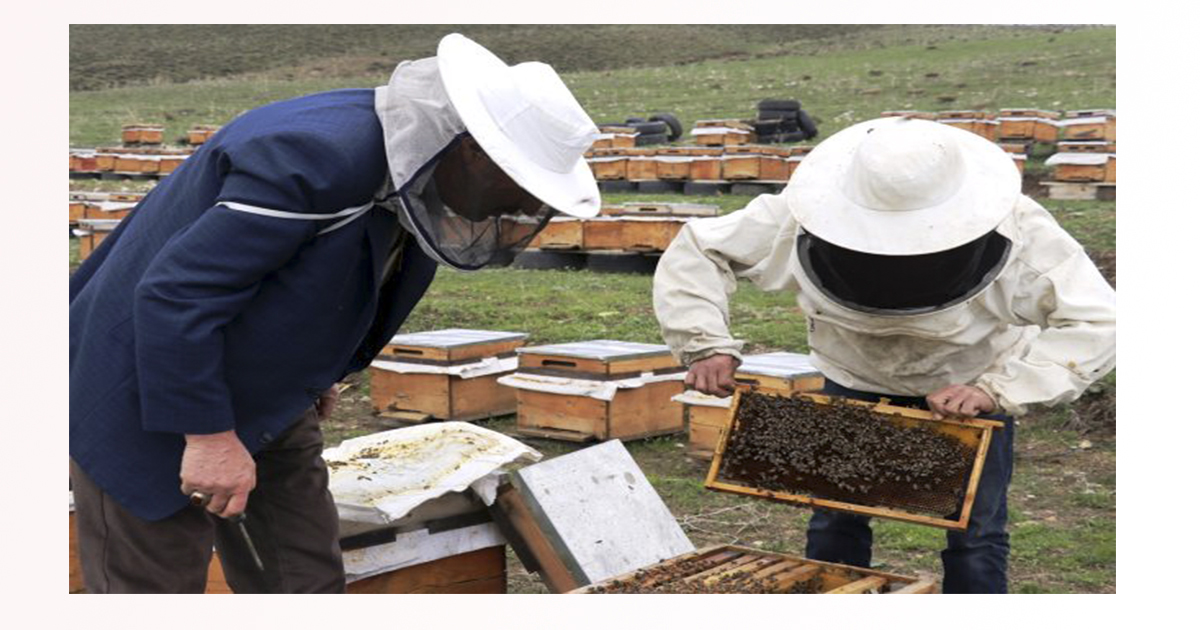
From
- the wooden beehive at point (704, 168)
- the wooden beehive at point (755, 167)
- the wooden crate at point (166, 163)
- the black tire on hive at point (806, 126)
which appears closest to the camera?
the wooden beehive at point (755, 167)

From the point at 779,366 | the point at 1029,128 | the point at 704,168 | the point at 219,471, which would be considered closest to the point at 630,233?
the point at 704,168

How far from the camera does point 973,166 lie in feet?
11.4

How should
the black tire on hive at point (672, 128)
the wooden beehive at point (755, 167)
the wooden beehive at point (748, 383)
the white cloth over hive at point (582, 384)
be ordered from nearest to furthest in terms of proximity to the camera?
the wooden beehive at point (748, 383) → the white cloth over hive at point (582, 384) → the wooden beehive at point (755, 167) → the black tire on hive at point (672, 128)

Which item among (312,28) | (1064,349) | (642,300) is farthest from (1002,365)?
(312,28)

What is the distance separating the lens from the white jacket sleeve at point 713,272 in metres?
3.75

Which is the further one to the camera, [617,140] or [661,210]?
[617,140]

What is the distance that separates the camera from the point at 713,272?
3775mm

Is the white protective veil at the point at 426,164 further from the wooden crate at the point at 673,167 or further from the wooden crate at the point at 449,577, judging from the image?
the wooden crate at the point at 673,167

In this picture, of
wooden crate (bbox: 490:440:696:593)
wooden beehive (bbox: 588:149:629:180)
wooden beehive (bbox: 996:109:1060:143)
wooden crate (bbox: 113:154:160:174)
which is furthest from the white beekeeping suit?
wooden crate (bbox: 113:154:160:174)

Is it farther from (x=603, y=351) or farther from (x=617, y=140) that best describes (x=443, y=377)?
(x=617, y=140)

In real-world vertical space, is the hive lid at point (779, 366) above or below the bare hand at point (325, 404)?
below

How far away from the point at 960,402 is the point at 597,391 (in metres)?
3.18

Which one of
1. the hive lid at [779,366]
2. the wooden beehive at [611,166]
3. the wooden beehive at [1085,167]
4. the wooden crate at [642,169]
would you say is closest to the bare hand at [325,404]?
the hive lid at [779,366]

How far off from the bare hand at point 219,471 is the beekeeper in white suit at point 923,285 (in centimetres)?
134
